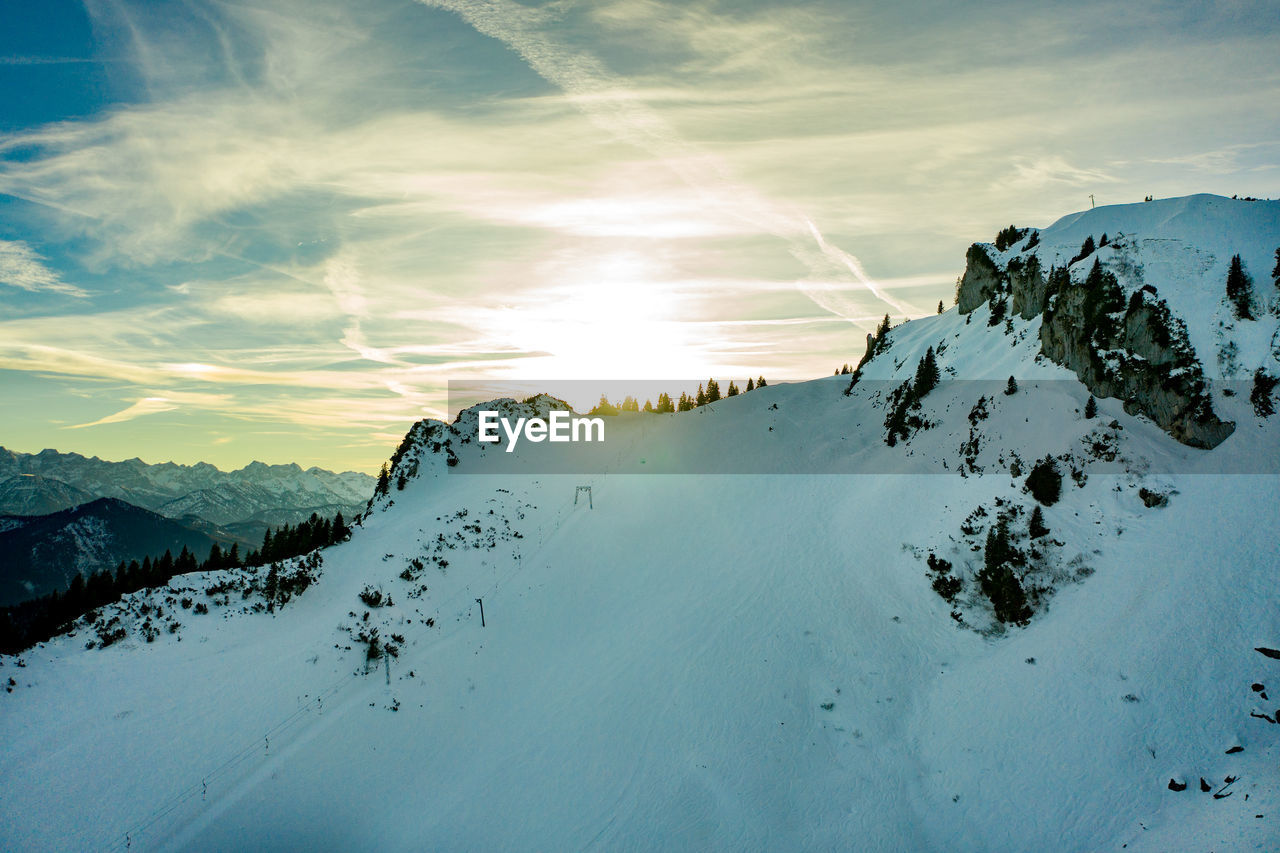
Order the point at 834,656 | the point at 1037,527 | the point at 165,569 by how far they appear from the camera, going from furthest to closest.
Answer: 1. the point at 165,569
2. the point at 1037,527
3. the point at 834,656

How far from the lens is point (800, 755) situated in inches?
1050

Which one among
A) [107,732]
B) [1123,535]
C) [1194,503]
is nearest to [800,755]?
Answer: [1123,535]

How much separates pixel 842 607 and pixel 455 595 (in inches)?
1127

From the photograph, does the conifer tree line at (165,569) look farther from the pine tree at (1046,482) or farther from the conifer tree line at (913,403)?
the pine tree at (1046,482)

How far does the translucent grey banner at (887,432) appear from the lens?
103ft

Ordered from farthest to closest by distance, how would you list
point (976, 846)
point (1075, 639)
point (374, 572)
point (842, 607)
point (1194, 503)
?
point (374, 572), point (842, 607), point (1194, 503), point (1075, 639), point (976, 846)

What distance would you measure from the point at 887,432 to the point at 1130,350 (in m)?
21.2

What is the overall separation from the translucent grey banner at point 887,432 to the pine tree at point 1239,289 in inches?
229

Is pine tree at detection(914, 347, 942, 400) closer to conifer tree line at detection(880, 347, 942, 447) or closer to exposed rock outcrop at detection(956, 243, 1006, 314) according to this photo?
conifer tree line at detection(880, 347, 942, 447)

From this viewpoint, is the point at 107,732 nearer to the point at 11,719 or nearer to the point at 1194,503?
the point at 11,719

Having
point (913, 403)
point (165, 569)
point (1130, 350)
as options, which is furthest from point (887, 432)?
point (165, 569)

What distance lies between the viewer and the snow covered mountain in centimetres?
2312

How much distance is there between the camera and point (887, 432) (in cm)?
5575

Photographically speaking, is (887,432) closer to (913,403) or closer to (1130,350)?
(913,403)
